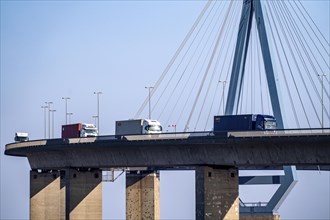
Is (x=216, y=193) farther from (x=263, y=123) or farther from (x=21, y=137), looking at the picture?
(x=21, y=137)

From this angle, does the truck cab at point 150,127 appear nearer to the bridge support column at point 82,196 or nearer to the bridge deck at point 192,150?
the bridge deck at point 192,150

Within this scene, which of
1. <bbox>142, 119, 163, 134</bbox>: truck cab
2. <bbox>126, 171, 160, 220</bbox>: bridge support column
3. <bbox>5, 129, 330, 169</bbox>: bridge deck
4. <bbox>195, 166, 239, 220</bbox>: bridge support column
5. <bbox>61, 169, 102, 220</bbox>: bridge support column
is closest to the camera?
<bbox>5, 129, 330, 169</bbox>: bridge deck

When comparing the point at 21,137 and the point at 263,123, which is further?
the point at 21,137

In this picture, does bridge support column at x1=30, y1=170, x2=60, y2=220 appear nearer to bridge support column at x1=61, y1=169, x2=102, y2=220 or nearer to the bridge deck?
the bridge deck

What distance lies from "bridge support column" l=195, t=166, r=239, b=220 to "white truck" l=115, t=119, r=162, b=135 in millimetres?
13316

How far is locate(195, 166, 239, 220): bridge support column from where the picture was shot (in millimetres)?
97500

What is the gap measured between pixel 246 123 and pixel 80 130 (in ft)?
88.2

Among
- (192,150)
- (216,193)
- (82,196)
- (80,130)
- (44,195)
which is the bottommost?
(216,193)

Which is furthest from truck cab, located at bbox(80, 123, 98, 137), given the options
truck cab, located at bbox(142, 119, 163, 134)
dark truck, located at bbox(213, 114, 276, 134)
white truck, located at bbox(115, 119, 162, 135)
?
dark truck, located at bbox(213, 114, 276, 134)

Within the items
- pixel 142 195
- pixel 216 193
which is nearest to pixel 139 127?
pixel 216 193

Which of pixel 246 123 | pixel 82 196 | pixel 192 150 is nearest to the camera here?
pixel 246 123

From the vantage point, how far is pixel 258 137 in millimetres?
92438

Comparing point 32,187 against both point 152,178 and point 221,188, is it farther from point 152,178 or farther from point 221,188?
point 221,188

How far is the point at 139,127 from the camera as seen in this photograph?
11162cm
